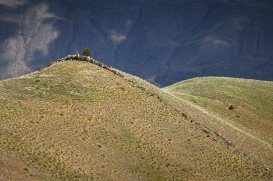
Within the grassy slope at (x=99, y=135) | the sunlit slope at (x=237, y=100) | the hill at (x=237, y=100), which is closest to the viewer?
the grassy slope at (x=99, y=135)

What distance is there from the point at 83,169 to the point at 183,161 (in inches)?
609

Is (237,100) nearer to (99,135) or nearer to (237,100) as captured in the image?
(237,100)

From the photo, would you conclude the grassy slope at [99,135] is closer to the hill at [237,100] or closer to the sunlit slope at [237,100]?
the hill at [237,100]

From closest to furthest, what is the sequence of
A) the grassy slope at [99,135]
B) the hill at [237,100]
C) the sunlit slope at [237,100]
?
the grassy slope at [99,135] < the hill at [237,100] < the sunlit slope at [237,100]

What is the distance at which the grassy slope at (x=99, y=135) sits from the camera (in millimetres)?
59094

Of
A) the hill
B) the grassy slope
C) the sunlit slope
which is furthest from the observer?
the sunlit slope

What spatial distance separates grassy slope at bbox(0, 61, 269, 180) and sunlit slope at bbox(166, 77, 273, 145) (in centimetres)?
2579

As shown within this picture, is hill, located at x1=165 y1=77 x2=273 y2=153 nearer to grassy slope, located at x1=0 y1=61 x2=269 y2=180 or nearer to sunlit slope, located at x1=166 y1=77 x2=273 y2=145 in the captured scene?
sunlit slope, located at x1=166 y1=77 x2=273 y2=145

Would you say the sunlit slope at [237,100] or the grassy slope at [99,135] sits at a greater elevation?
the grassy slope at [99,135]

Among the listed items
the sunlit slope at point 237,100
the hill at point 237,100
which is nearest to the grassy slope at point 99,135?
the hill at point 237,100

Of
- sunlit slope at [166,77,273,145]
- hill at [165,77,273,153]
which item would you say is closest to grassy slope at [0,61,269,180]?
hill at [165,77,273,153]

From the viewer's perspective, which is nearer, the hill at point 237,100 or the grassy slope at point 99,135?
the grassy slope at point 99,135

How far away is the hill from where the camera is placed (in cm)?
10381

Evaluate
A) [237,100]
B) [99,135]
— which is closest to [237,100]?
[237,100]
